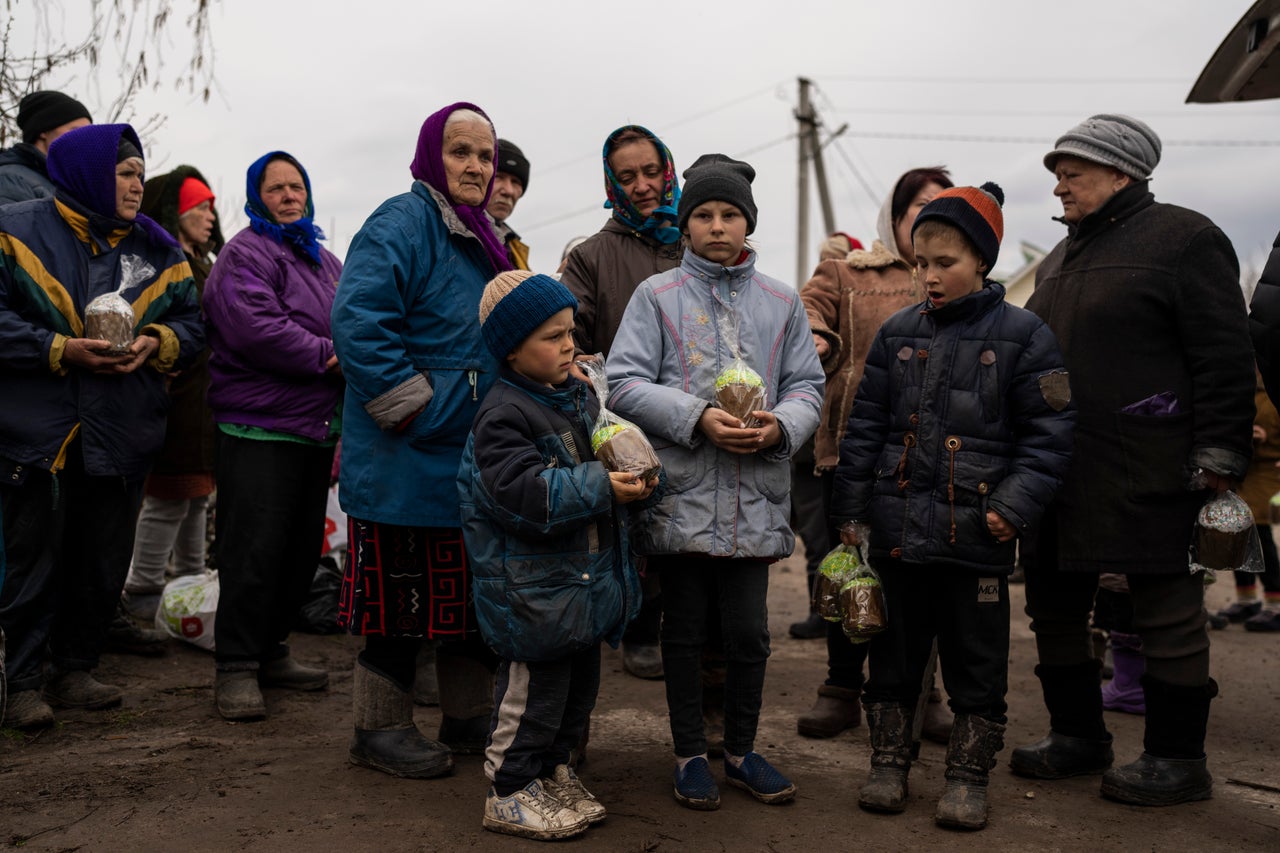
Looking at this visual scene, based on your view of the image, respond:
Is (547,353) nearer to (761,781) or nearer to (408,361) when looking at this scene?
(408,361)

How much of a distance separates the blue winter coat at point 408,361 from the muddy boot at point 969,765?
6.07 ft

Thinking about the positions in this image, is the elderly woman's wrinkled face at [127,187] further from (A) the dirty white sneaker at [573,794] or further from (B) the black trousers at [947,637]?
(B) the black trousers at [947,637]

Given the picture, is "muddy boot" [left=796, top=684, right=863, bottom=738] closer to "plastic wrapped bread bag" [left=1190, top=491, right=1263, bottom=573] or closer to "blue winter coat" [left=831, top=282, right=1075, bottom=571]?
"blue winter coat" [left=831, top=282, right=1075, bottom=571]

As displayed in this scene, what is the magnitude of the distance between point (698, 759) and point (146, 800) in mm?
1799

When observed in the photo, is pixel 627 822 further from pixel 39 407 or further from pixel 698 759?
pixel 39 407

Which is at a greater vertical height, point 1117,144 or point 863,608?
point 1117,144

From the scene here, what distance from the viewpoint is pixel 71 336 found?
4.40 m

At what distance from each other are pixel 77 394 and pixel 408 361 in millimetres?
1597

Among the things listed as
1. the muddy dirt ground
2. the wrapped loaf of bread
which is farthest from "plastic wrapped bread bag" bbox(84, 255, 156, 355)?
the muddy dirt ground

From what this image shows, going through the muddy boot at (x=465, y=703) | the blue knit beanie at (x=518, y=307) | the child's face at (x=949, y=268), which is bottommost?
the muddy boot at (x=465, y=703)

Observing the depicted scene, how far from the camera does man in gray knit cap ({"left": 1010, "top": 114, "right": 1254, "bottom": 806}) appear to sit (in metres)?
3.77

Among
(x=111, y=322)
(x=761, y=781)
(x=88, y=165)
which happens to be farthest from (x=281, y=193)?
(x=761, y=781)

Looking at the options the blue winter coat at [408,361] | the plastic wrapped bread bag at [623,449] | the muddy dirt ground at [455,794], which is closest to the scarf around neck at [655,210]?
the blue winter coat at [408,361]

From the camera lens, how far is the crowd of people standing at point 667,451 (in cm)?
346
